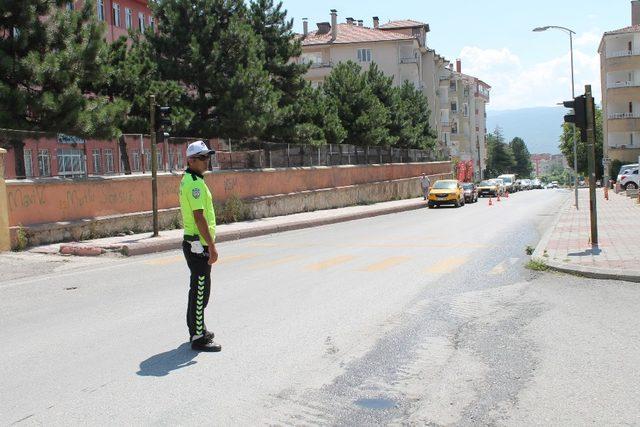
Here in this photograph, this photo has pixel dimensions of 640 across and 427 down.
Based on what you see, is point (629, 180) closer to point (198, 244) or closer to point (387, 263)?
point (387, 263)

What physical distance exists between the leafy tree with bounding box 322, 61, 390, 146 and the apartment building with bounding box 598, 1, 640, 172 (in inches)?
1826

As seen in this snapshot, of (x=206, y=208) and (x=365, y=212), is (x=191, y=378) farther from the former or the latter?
(x=365, y=212)

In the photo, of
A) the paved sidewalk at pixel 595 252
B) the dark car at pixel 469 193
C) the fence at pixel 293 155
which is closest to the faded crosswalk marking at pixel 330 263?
the paved sidewalk at pixel 595 252

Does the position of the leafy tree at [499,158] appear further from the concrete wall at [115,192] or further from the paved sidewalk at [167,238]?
the paved sidewalk at [167,238]

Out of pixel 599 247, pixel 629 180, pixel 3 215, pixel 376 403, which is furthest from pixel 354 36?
pixel 376 403

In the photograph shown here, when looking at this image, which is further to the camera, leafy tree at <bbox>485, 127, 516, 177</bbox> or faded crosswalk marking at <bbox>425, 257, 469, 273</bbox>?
leafy tree at <bbox>485, 127, 516, 177</bbox>

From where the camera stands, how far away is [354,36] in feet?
248

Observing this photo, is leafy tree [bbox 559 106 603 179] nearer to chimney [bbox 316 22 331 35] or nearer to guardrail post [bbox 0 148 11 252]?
chimney [bbox 316 22 331 35]

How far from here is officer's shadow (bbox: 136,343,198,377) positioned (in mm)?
5809

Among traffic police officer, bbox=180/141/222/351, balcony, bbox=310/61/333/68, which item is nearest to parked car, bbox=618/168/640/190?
balcony, bbox=310/61/333/68

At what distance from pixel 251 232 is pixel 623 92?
227 ft

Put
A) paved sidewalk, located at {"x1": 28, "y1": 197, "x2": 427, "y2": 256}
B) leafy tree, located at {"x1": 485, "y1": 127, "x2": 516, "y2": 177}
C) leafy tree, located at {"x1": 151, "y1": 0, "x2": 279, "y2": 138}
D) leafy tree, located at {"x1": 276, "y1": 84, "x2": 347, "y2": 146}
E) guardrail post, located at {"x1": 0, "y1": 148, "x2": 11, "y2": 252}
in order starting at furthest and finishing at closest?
leafy tree, located at {"x1": 485, "y1": 127, "x2": 516, "y2": 177}, leafy tree, located at {"x1": 276, "y1": 84, "x2": 347, "y2": 146}, leafy tree, located at {"x1": 151, "y1": 0, "x2": 279, "y2": 138}, paved sidewalk, located at {"x1": 28, "y1": 197, "x2": 427, "y2": 256}, guardrail post, located at {"x1": 0, "y1": 148, "x2": 11, "y2": 252}

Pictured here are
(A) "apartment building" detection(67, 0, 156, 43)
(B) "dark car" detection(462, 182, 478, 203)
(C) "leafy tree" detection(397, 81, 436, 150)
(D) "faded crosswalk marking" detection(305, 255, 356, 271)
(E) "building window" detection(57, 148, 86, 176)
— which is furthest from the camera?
(C) "leafy tree" detection(397, 81, 436, 150)

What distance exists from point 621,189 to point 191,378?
5114 cm
